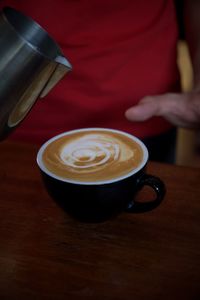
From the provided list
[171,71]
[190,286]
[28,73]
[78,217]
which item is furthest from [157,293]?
[171,71]

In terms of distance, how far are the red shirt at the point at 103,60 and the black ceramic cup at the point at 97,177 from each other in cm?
26

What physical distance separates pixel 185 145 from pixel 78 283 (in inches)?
50.4

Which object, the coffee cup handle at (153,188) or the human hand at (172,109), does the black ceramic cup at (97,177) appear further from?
the human hand at (172,109)

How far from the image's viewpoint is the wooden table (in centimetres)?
42

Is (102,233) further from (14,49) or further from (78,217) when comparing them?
(14,49)

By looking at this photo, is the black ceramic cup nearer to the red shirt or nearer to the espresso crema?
the espresso crema

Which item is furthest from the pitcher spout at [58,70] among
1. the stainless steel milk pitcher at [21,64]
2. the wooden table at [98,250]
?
the wooden table at [98,250]

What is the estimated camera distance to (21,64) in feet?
1.45

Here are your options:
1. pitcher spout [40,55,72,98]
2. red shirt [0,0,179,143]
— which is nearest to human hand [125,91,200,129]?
red shirt [0,0,179,143]

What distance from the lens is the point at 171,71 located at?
0.83 metres

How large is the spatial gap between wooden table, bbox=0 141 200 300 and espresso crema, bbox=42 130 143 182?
0.26ft

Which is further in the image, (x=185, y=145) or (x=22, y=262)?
(x=185, y=145)

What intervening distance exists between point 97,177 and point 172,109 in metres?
0.33

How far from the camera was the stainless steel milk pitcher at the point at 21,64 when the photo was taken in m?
0.43
